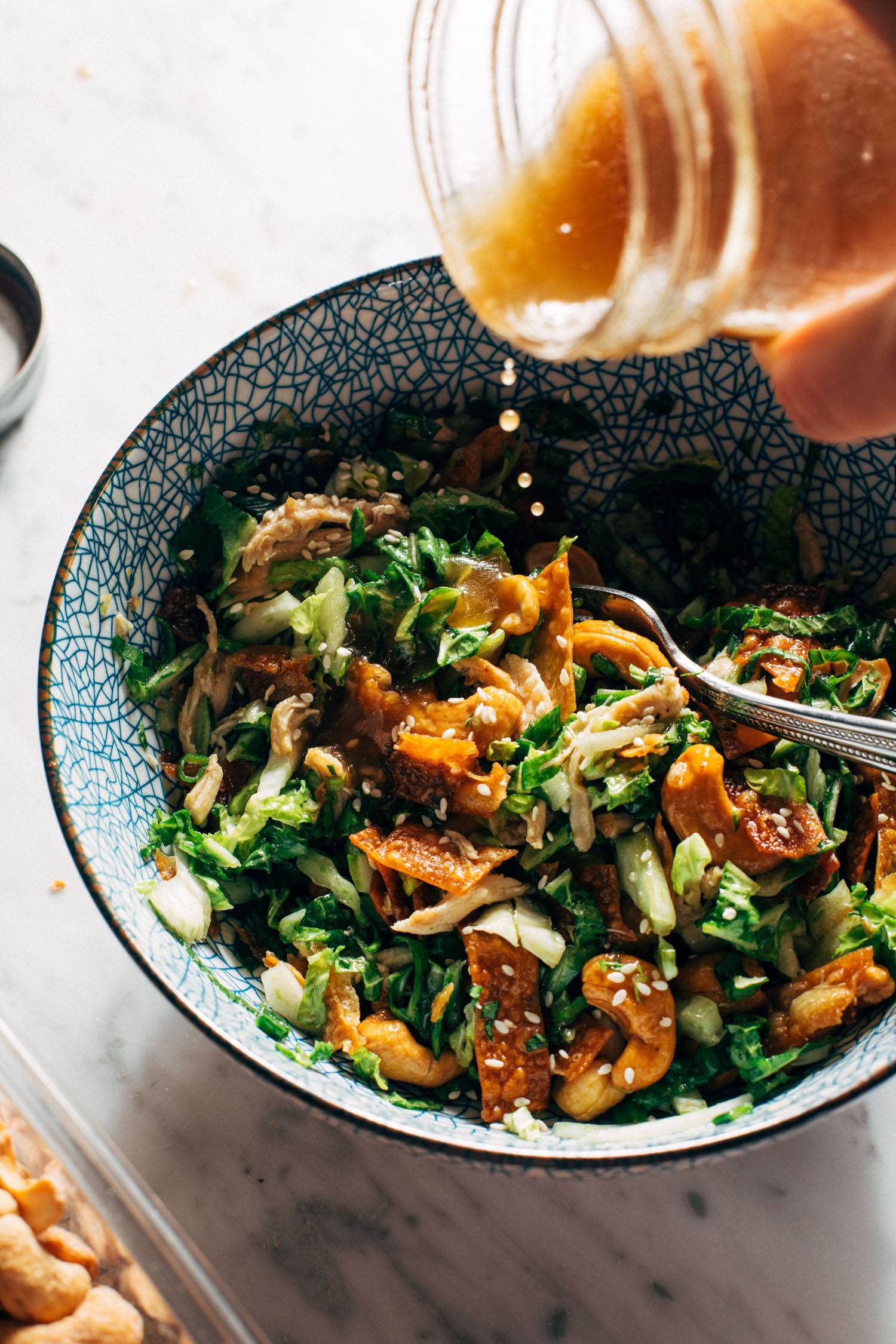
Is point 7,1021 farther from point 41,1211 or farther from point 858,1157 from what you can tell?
point 858,1157

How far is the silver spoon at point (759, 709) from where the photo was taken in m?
2.10

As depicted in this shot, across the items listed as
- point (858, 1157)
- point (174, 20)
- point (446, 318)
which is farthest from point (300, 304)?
point (858, 1157)

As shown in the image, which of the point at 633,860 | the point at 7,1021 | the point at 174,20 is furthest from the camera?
the point at 174,20

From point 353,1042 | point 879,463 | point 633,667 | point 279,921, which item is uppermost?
point 879,463

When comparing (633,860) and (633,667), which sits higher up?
(633,667)

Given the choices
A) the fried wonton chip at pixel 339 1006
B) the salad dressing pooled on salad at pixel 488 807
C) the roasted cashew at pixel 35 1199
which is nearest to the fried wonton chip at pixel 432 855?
the salad dressing pooled on salad at pixel 488 807

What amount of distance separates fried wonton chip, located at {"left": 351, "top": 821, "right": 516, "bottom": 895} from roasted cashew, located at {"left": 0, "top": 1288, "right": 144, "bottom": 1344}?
110 centimetres

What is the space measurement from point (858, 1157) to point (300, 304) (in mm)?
2384

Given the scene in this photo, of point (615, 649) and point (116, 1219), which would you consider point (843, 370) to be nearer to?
point (615, 649)

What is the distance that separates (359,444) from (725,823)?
1.32 meters

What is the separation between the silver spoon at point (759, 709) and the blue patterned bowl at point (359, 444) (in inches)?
14.6

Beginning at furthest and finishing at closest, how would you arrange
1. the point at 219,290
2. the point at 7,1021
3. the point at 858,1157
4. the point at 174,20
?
1. the point at 174,20
2. the point at 219,290
3. the point at 7,1021
4. the point at 858,1157

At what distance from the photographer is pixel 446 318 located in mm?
2637

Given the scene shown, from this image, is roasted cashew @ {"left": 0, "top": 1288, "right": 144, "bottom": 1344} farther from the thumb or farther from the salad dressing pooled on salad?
the thumb
